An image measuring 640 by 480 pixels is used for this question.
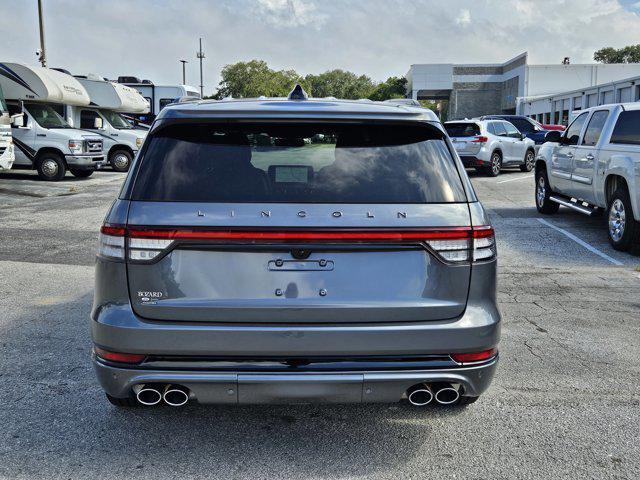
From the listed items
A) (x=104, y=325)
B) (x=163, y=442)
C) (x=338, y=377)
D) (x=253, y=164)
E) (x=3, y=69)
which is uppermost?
(x=3, y=69)

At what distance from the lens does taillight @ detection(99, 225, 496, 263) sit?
3068 mm

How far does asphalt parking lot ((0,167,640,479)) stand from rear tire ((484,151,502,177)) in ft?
48.4

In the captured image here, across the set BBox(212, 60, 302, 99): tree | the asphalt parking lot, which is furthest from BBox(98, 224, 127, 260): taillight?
BBox(212, 60, 302, 99): tree

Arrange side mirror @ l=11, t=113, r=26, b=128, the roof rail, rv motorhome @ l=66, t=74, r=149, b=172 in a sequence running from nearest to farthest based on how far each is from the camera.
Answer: the roof rail < side mirror @ l=11, t=113, r=26, b=128 < rv motorhome @ l=66, t=74, r=149, b=172

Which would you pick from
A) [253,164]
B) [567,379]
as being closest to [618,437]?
[567,379]

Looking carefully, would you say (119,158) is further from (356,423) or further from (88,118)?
(356,423)

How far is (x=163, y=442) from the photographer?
368 cm

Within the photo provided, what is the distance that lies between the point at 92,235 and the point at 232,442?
7.76 metres

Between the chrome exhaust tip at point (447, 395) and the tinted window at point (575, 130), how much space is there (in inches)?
338

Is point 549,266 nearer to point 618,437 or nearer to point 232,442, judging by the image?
point 618,437

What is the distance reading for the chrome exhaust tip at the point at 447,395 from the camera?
326cm

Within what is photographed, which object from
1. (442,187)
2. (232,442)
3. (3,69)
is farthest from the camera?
(3,69)

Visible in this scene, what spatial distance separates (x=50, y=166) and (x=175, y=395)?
17911 millimetres

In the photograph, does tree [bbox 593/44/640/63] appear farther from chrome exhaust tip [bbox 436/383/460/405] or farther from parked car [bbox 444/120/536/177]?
chrome exhaust tip [bbox 436/383/460/405]
